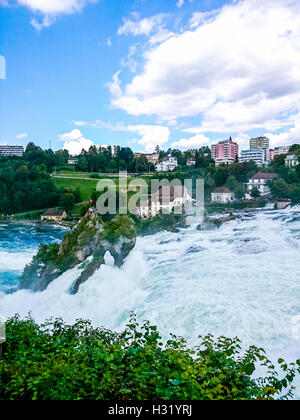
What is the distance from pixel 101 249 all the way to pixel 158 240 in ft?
7.56

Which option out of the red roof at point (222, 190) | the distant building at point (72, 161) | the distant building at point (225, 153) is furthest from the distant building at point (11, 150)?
the distant building at point (225, 153)

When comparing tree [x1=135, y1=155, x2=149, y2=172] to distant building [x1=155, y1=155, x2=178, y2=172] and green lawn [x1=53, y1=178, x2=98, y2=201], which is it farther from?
green lawn [x1=53, y1=178, x2=98, y2=201]

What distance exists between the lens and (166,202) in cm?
832

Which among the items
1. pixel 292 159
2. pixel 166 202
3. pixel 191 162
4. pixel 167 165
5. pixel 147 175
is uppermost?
pixel 292 159

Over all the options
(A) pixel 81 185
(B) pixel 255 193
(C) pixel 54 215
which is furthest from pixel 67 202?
(B) pixel 255 193

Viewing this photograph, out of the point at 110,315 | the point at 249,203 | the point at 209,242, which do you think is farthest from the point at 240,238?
the point at 110,315

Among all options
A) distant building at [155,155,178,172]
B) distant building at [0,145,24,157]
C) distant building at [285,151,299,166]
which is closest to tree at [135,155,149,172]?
distant building at [155,155,178,172]

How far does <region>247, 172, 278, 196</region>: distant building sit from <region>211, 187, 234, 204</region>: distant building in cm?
78

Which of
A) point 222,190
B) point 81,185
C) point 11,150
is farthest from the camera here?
point 222,190

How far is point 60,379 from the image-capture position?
1712 mm

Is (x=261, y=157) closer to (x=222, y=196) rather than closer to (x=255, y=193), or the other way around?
(x=255, y=193)

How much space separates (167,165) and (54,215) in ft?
15.5

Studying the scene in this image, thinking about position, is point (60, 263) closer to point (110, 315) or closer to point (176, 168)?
point (110, 315)

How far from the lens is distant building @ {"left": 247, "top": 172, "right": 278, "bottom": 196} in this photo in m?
10.6
